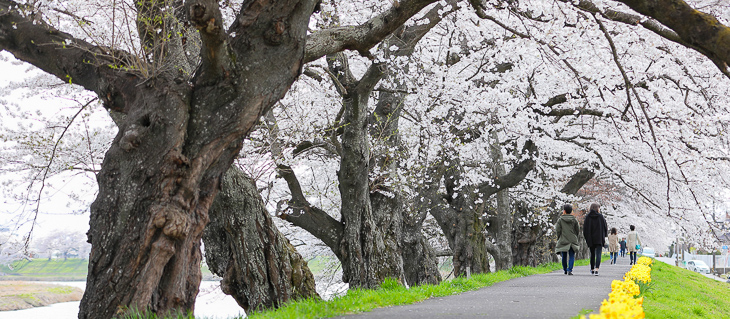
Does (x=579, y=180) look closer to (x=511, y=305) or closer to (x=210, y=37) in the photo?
(x=511, y=305)

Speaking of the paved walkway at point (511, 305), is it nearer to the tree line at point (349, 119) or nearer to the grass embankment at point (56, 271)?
the tree line at point (349, 119)

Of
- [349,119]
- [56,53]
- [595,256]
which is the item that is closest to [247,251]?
[349,119]

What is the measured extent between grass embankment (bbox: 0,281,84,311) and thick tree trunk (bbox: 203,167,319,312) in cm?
3233

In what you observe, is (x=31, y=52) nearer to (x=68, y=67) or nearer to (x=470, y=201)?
(x=68, y=67)

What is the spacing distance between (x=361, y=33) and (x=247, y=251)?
374 cm

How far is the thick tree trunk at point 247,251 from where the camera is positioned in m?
8.00

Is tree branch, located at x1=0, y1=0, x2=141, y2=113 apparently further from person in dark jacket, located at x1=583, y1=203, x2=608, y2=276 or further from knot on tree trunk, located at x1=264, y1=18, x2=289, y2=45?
person in dark jacket, located at x1=583, y1=203, x2=608, y2=276

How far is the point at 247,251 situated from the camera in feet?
26.4

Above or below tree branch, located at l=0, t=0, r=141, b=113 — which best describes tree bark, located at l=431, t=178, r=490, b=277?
below

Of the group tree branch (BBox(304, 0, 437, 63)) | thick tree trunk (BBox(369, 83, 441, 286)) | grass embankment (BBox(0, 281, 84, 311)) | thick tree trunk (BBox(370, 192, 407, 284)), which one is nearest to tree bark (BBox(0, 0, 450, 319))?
tree branch (BBox(304, 0, 437, 63))

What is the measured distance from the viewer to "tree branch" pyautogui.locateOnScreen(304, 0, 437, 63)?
6172 millimetres

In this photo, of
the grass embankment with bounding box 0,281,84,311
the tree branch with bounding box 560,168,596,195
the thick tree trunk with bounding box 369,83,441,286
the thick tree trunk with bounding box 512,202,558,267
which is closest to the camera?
the thick tree trunk with bounding box 369,83,441,286

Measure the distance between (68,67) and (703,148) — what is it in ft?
44.6

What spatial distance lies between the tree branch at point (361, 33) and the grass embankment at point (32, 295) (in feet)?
117
